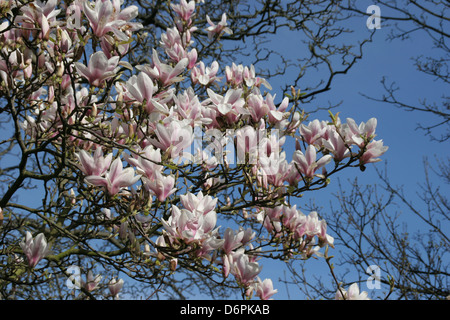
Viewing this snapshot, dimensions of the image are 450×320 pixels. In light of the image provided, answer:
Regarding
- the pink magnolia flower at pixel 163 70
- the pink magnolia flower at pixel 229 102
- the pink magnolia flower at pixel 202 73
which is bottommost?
the pink magnolia flower at pixel 229 102

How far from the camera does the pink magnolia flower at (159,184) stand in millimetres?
1814

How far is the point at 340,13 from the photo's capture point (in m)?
5.72

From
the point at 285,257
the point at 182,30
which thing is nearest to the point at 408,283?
the point at 285,257

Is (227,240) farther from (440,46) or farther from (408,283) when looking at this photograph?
(440,46)

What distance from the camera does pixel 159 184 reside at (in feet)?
5.96

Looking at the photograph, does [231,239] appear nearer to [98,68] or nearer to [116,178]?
[116,178]

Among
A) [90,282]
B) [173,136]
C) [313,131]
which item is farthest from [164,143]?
[90,282]

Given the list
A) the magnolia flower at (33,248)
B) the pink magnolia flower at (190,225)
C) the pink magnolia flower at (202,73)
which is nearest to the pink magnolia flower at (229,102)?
the pink magnolia flower at (190,225)

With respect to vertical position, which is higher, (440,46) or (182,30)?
(440,46)

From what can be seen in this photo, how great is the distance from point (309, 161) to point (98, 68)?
1.04 metres

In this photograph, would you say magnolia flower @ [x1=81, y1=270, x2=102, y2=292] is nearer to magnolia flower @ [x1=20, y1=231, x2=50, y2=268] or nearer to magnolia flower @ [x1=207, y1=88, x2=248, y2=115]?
magnolia flower @ [x1=20, y1=231, x2=50, y2=268]

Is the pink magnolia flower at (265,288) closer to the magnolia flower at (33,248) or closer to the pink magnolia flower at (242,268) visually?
the pink magnolia flower at (242,268)

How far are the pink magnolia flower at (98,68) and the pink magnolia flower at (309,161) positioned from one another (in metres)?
0.91

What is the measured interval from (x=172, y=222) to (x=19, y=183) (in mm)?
1360
